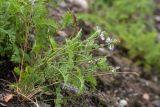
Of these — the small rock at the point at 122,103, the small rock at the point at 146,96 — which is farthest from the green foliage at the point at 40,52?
the small rock at the point at 146,96

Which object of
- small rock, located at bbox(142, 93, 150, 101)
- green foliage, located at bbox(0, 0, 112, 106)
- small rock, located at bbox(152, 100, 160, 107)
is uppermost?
green foliage, located at bbox(0, 0, 112, 106)

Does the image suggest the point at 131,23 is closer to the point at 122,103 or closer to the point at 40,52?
the point at 122,103

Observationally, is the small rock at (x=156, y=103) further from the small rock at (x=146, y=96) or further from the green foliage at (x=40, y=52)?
the green foliage at (x=40, y=52)

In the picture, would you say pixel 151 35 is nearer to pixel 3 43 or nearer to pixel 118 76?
pixel 118 76

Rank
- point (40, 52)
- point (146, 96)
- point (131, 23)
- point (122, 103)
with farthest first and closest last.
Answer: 1. point (131, 23)
2. point (146, 96)
3. point (122, 103)
4. point (40, 52)

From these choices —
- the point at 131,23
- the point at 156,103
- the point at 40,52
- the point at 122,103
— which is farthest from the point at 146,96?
the point at 40,52

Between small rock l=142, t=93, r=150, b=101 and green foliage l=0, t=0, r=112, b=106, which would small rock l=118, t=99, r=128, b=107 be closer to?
small rock l=142, t=93, r=150, b=101

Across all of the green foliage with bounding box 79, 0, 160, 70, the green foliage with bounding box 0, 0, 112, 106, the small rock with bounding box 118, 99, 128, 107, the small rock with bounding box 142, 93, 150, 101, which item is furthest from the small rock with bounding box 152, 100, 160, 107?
the green foliage with bounding box 0, 0, 112, 106

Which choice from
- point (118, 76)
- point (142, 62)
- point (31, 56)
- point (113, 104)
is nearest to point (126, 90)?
point (118, 76)
